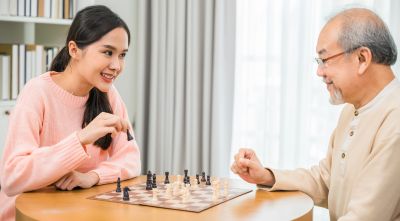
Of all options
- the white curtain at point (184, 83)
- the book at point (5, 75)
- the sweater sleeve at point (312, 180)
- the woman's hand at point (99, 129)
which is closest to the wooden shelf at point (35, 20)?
the book at point (5, 75)

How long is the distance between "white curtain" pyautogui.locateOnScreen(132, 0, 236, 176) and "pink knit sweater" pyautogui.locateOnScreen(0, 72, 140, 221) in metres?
1.46

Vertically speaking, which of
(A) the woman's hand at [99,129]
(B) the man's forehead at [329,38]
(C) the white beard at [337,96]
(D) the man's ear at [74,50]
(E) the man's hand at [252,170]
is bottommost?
(E) the man's hand at [252,170]

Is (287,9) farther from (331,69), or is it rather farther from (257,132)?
(331,69)

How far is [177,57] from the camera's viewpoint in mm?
4082

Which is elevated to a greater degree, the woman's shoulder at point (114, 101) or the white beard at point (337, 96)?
the white beard at point (337, 96)

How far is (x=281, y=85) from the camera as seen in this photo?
12.2 ft

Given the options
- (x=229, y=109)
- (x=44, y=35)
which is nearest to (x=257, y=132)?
(x=229, y=109)

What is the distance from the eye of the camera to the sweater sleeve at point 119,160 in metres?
2.29

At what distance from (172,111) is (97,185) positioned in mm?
1945

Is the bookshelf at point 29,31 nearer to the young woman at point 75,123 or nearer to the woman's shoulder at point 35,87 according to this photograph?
the young woman at point 75,123

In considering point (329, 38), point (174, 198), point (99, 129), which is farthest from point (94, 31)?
point (329, 38)

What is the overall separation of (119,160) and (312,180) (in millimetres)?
Result: 791

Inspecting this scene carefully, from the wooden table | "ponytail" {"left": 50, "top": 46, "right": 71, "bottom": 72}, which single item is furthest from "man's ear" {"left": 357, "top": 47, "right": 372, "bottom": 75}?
"ponytail" {"left": 50, "top": 46, "right": 71, "bottom": 72}

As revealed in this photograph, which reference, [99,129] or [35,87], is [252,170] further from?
[35,87]
